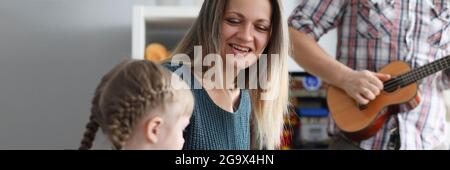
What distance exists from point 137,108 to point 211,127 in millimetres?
248

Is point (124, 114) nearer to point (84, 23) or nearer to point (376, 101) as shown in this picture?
point (376, 101)

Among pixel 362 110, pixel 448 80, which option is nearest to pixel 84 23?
pixel 362 110

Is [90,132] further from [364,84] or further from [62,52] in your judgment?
[62,52]

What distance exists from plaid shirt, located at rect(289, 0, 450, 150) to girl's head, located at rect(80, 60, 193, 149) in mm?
699

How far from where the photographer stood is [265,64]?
1.04m

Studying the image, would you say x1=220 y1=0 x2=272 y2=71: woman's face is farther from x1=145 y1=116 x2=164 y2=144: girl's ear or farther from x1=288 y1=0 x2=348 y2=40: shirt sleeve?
x1=288 y1=0 x2=348 y2=40: shirt sleeve

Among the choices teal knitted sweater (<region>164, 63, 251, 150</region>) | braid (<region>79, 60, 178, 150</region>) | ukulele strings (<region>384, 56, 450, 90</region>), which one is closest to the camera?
braid (<region>79, 60, 178, 150</region>)

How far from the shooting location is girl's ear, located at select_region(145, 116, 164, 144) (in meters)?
0.75

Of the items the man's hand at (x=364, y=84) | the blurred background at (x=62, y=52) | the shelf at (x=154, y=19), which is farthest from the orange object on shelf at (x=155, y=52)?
the man's hand at (x=364, y=84)

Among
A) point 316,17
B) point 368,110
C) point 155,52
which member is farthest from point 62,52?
point 368,110

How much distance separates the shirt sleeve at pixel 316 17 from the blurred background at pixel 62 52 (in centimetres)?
57

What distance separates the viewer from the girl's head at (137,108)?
73 centimetres

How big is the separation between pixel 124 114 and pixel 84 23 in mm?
1335

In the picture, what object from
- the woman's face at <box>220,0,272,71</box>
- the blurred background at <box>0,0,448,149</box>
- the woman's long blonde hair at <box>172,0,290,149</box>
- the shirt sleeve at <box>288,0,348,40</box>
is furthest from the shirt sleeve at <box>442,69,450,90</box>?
the blurred background at <box>0,0,448,149</box>
